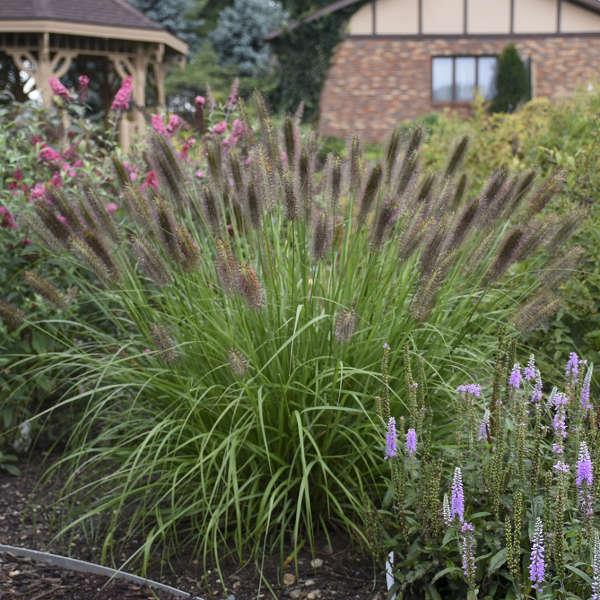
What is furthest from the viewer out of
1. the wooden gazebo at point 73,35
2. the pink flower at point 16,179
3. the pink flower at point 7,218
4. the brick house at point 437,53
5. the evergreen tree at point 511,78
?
the brick house at point 437,53

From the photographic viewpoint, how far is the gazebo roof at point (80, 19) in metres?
14.5

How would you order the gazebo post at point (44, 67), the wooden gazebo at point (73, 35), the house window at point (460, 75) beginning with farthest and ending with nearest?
the house window at point (460, 75)
the gazebo post at point (44, 67)
the wooden gazebo at point (73, 35)

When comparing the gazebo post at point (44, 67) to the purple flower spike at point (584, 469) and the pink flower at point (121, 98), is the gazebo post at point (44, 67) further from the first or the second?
the purple flower spike at point (584, 469)

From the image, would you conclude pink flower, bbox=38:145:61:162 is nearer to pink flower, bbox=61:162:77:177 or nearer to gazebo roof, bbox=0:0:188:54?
pink flower, bbox=61:162:77:177

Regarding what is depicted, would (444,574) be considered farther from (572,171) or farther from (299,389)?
(572,171)

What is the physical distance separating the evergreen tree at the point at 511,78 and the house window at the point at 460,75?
139 cm

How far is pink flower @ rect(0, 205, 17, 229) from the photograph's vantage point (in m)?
4.04

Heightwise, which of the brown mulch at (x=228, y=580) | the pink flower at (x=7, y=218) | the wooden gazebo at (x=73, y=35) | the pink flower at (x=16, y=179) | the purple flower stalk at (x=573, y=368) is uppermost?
the wooden gazebo at (x=73, y=35)

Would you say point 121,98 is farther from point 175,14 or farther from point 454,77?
point 175,14

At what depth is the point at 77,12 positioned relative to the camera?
15.3 m

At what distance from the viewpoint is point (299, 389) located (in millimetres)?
2953

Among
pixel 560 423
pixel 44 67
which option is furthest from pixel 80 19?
pixel 560 423

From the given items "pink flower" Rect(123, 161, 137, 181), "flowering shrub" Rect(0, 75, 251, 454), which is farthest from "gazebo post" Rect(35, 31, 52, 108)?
"pink flower" Rect(123, 161, 137, 181)

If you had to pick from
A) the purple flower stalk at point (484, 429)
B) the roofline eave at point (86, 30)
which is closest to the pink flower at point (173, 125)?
the purple flower stalk at point (484, 429)
